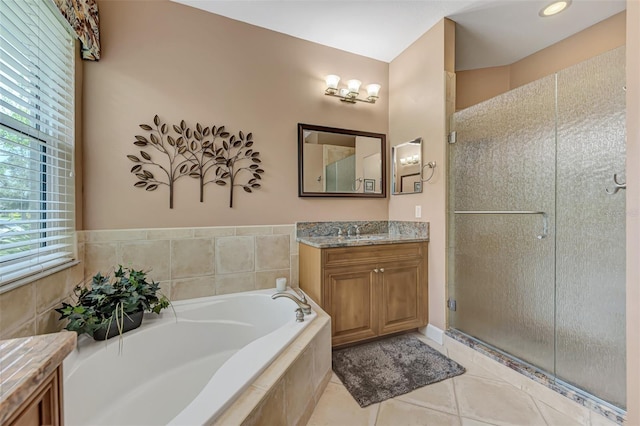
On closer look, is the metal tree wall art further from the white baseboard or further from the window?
the white baseboard

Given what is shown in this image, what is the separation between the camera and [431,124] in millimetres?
2232

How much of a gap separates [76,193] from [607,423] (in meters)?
3.19

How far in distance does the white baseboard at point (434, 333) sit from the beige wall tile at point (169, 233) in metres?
2.09

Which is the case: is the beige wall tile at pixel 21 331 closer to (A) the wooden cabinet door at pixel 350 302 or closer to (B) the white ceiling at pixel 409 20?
(A) the wooden cabinet door at pixel 350 302

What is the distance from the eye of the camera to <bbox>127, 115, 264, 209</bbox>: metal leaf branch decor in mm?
1912

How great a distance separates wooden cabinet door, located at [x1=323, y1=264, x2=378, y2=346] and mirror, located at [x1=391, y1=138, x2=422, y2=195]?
2.94 feet

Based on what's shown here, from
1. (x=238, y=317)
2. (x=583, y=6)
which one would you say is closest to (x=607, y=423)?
(x=238, y=317)

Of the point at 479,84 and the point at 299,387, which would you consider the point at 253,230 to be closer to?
the point at 299,387

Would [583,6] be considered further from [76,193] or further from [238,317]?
[76,193]

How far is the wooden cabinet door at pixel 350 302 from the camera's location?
1943 mm

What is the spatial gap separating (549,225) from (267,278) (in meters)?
1.99

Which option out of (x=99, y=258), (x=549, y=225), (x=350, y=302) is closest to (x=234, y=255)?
(x=99, y=258)

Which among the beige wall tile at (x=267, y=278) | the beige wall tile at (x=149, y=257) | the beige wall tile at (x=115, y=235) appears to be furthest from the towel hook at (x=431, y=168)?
the beige wall tile at (x=115, y=235)

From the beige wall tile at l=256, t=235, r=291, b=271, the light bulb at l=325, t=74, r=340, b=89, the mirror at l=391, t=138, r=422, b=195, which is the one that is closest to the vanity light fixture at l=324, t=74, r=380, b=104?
the light bulb at l=325, t=74, r=340, b=89
